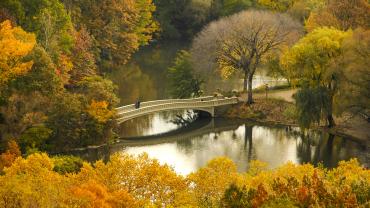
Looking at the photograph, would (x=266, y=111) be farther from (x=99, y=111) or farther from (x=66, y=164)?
(x=66, y=164)

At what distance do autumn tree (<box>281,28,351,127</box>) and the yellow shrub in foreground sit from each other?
16.8m

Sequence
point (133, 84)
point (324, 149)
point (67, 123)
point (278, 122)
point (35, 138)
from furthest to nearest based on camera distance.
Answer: point (133, 84) < point (278, 122) < point (324, 149) < point (67, 123) < point (35, 138)

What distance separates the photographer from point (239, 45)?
60062 millimetres

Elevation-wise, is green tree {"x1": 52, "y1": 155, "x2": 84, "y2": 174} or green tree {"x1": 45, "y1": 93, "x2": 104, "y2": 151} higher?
green tree {"x1": 45, "y1": 93, "x2": 104, "y2": 151}

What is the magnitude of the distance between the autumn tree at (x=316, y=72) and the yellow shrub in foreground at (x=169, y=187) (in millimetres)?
16822

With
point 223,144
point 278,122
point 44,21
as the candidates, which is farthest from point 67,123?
point 278,122

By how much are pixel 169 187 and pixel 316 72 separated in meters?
25.9

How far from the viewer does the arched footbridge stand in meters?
53.2

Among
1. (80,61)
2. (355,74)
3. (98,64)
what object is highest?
(80,61)

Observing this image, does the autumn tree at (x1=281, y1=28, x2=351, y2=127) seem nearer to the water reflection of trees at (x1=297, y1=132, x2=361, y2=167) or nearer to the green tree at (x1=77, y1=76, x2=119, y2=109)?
the water reflection of trees at (x1=297, y1=132, x2=361, y2=167)

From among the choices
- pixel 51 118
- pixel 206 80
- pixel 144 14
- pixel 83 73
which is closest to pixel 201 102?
pixel 206 80

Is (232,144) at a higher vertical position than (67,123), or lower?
lower

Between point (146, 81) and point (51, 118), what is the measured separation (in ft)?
89.7

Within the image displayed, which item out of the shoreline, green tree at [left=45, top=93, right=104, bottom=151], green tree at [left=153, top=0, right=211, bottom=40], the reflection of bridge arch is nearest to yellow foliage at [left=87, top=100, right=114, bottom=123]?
green tree at [left=45, top=93, right=104, bottom=151]
